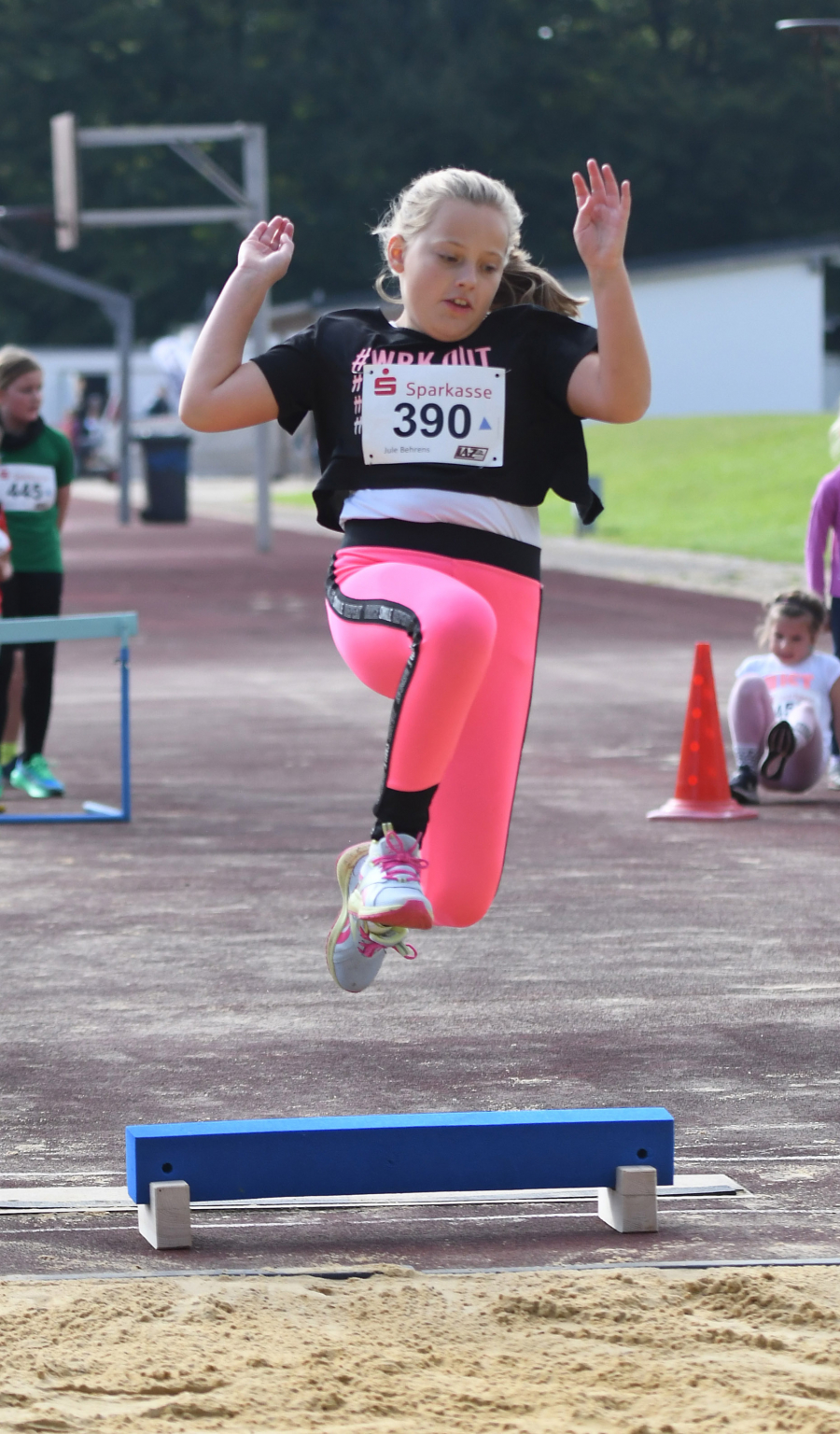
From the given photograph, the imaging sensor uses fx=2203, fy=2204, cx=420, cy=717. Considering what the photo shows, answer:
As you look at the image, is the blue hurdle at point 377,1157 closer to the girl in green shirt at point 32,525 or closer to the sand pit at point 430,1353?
the sand pit at point 430,1353

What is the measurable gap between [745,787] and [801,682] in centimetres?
58

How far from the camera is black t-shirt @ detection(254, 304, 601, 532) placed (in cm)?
445

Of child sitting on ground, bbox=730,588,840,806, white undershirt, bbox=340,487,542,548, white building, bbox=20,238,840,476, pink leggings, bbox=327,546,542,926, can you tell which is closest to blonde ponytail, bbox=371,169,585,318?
white undershirt, bbox=340,487,542,548

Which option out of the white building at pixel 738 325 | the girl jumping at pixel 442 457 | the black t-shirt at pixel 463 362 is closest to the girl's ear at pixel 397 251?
the girl jumping at pixel 442 457

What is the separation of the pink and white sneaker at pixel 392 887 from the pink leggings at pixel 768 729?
641 cm

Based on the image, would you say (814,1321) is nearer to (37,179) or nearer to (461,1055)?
(461,1055)

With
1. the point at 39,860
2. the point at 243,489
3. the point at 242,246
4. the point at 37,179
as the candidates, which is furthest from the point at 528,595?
the point at 37,179

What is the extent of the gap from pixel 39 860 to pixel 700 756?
9.92 ft

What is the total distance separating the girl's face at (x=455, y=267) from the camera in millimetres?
4438

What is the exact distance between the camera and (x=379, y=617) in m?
4.30

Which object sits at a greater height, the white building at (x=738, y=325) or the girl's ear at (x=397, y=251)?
the white building at (x=738, y=325)

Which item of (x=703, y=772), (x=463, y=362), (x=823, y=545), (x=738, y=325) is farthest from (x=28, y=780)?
(x=738, y=325)

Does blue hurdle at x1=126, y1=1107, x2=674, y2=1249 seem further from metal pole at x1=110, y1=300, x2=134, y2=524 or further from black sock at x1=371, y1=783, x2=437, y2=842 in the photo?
metal pole at x1=110, y1=300, x2=134, y2=524

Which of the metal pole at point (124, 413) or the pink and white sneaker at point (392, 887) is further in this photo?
the metal pole at point (124, 413)
